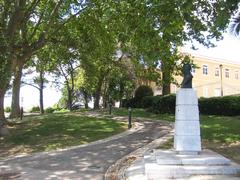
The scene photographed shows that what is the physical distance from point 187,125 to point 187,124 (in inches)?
1.1

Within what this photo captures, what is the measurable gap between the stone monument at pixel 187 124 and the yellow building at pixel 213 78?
44582mm

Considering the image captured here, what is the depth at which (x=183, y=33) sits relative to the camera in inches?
908

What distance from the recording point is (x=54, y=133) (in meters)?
22.7

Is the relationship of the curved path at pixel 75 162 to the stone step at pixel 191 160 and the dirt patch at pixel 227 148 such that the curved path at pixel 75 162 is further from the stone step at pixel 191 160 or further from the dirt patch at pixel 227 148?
the dirt patch at pixel 227 148

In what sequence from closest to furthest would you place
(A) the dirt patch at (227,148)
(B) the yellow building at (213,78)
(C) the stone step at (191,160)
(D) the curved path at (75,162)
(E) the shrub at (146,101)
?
(C) the stone step at (191,160)
(D) the curved path at (75,162)
(A) the dirt patch at (227,148)
(E) the shrub at (146,101)
(B) the yellow building at (213,78)

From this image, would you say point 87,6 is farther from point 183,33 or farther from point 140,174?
point 140,174

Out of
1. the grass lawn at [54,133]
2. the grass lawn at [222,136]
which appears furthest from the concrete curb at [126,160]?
the grass lawn at [54,133]

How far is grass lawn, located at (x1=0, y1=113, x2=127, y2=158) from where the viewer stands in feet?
64.5

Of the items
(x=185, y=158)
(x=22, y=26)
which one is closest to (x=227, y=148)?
(x=185, y=158)

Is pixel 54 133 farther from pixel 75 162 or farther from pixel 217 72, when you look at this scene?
pixel 217 72

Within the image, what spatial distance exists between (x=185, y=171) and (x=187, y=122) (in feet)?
6.76

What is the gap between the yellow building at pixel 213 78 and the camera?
59812 millimetres

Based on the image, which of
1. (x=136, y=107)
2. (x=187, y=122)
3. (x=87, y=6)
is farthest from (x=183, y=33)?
(x=136, y=107)

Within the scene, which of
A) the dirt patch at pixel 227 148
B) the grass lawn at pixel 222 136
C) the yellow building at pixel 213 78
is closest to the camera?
the dirt patch at pixel 227 148
